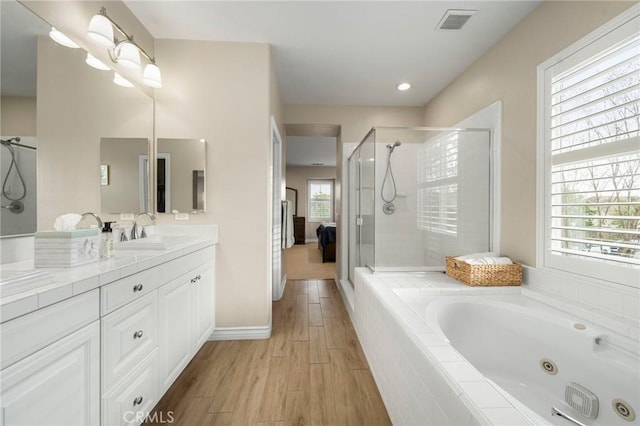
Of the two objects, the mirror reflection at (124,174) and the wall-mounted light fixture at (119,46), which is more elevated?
the wall-mounted light fixture at (119,46)

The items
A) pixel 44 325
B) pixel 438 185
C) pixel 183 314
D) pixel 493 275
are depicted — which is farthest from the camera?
pixel 438 185

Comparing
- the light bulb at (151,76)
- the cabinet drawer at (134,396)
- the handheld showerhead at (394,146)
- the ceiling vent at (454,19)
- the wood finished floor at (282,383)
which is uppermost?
the ceiling vent at (454,19)

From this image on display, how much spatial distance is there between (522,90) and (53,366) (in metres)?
2.81

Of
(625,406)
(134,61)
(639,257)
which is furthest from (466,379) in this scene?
Result: (134,61)

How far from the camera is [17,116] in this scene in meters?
1.08

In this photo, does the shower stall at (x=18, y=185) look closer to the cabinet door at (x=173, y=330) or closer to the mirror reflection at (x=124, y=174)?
the mirror reflection at (x=124, y=174)

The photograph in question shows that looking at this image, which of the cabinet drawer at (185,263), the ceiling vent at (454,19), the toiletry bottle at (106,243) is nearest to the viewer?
the toiletry bottle at (106,243)

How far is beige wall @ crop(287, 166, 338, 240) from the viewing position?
8498mm

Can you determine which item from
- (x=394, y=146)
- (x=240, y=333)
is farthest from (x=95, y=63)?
(x=394, y=146)

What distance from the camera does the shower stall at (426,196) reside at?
2.22 m

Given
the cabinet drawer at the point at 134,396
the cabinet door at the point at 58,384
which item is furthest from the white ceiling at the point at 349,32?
the cabinet drawer at the point at 134,396

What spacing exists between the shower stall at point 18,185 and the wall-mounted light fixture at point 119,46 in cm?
80

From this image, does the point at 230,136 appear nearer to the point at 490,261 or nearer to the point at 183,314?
the point at 183,314

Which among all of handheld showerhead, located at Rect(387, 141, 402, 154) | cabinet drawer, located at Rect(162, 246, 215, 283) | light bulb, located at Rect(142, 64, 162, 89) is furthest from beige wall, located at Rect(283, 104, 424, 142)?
cabinet drawer, located at Rect(162, 246, 215, 283)
